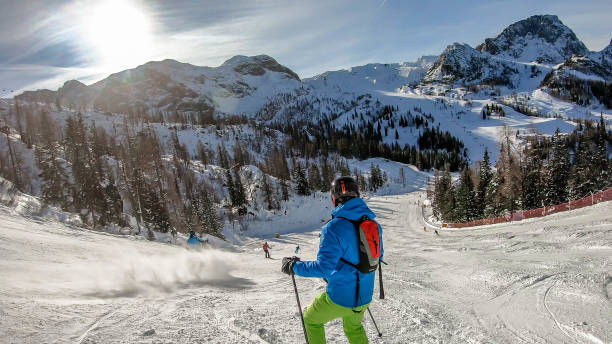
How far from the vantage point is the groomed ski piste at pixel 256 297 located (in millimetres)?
5629

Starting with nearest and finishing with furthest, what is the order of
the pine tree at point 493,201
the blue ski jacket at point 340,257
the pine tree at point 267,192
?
the blue ski jacket at point 340,257
the pine tree at point 493,201
the pine tree at point 267,192

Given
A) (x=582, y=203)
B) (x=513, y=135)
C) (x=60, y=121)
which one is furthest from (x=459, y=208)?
(x=513, y=135)

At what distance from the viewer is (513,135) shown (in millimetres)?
194500

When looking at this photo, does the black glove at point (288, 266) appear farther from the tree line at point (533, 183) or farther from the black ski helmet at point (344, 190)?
the tree line at point (533, 183)

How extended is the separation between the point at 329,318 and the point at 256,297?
5.28 metres

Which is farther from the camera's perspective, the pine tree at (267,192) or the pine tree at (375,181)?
the pine tree at (375,181)

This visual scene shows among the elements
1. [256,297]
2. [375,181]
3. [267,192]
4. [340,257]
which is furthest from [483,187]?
[375,181]

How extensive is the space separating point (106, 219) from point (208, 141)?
117432 millimetres

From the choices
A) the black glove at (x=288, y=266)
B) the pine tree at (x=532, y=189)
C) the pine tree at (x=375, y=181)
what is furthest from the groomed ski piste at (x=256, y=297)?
the pine tree at (x=375, y=181)

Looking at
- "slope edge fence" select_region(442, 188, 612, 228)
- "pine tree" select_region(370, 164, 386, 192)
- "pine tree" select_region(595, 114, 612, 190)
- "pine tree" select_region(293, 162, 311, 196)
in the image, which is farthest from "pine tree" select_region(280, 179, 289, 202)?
"pine tree" select_region(595, 114, 612, 190)

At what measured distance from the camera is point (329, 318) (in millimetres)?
3912

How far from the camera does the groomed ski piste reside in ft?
18.5

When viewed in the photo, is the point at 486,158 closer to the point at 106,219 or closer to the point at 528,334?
the point at 528,334

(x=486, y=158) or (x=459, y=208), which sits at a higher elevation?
(x=486, y=158)
